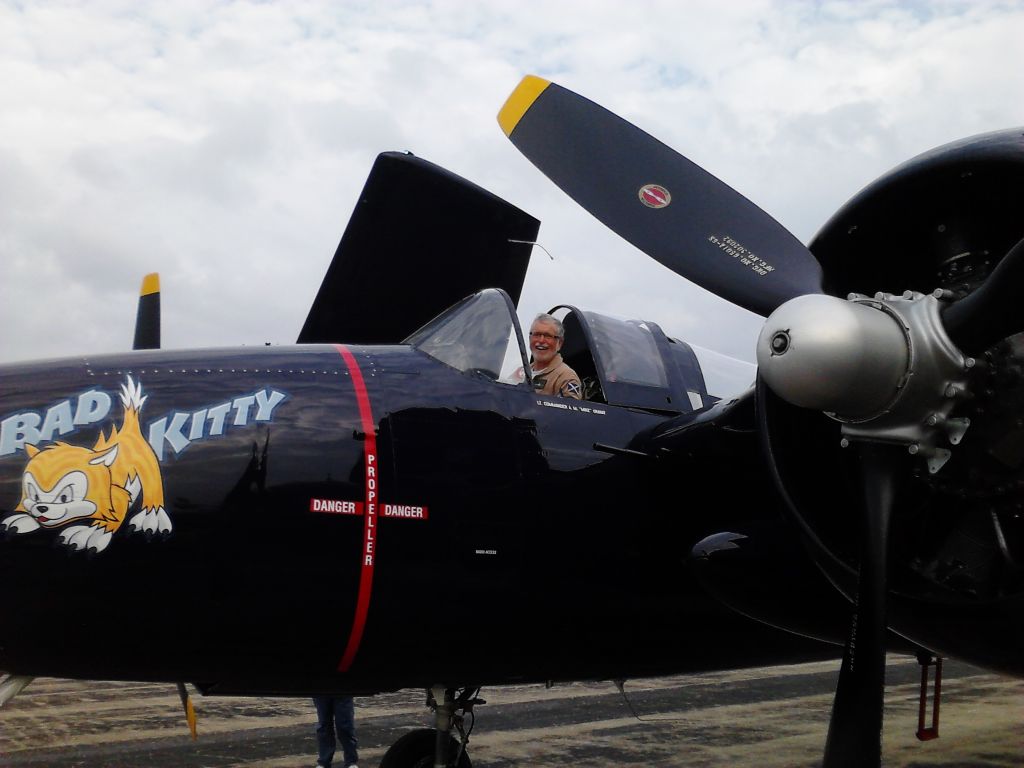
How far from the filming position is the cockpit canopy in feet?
21.8

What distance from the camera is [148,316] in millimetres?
13352

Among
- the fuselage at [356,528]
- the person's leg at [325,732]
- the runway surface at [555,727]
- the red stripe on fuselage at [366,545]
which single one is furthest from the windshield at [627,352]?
the runway surface at [555,727]

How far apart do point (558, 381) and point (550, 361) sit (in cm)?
25

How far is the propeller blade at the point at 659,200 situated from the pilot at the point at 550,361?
3.83 feet

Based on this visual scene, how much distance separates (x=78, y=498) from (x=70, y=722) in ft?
26.1

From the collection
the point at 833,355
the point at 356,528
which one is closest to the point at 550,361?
the point at 356,528

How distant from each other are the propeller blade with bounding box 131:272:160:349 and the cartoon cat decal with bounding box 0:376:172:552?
26.6ft

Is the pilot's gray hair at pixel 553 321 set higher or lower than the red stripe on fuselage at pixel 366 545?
higher

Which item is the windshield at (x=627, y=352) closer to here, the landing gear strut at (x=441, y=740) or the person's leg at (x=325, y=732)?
the landing gear strut at (x=441, y=740)

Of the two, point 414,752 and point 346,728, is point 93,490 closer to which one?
point 414,752

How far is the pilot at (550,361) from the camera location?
23.1 ft

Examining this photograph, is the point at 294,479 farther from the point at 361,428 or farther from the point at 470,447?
the point at 470,447

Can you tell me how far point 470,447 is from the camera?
614 centimetres

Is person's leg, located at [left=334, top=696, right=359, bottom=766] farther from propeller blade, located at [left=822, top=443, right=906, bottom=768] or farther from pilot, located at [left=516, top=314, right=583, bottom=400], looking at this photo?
propeller blade, located at [left=822, top=443, right=906, bottom=768]
